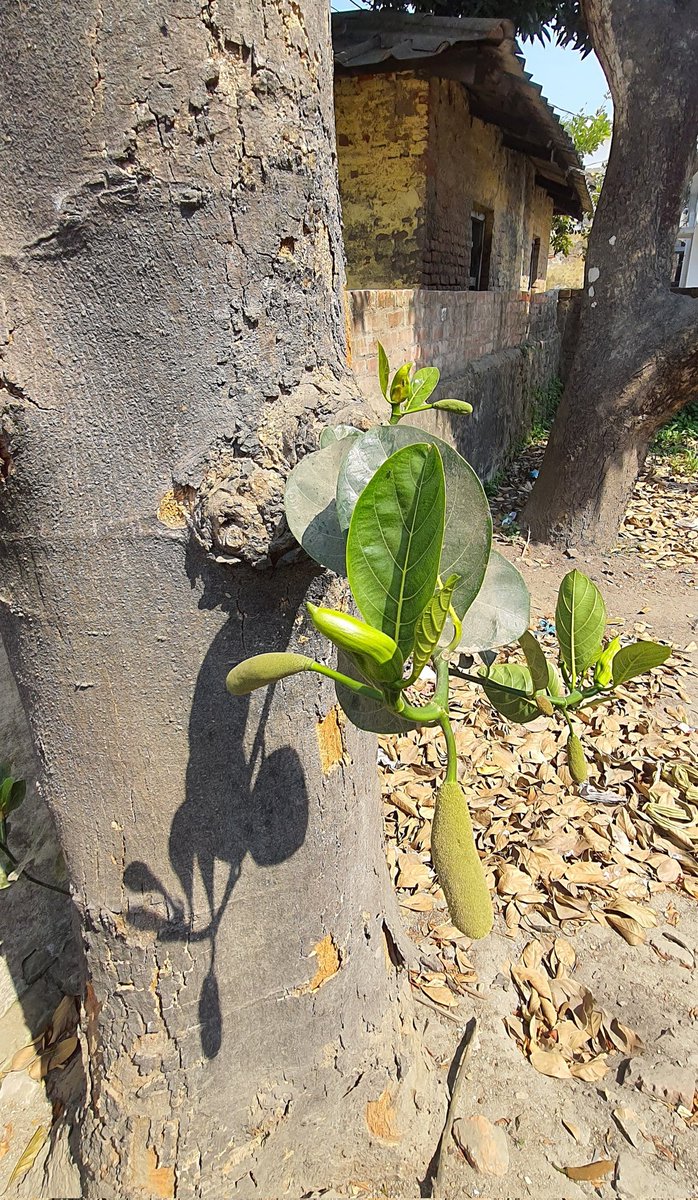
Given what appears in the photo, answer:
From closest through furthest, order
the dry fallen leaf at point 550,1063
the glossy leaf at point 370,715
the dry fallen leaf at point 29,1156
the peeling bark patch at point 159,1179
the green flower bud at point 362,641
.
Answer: the green flower bud at point 362,641, the glossy leaf at point 370,715, the peeling bark patch at point 159,1179, the dry fallen leaf at point 29,1156, the dry fallen leaf at point 550,1063

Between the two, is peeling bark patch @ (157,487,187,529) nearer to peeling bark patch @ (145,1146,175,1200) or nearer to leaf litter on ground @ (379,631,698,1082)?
peeling bark patch @ (145,1146,175,1200)

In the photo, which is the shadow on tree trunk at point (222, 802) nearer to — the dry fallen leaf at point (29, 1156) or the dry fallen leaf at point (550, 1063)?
the dry fallen leaf at point (29, 1156)

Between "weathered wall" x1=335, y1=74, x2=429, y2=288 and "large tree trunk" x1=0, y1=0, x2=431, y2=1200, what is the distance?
21.0ft

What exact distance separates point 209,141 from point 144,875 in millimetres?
935

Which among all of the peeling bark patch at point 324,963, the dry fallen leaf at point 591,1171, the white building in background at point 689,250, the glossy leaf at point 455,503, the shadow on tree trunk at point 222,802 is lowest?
the dry fallen leaf at point 591,1171

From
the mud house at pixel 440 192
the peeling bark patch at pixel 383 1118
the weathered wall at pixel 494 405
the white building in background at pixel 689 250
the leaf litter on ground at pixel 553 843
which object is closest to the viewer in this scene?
the peeling bark patch at pixel 383 1118

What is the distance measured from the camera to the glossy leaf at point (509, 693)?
2.91ft

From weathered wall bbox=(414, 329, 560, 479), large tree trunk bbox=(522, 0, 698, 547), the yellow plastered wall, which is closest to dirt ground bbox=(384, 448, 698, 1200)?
large tree trunk bbox=(522, 0, 698, 547)

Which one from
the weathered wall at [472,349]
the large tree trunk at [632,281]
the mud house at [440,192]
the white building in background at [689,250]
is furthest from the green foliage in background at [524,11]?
the white building in background at [689,250]

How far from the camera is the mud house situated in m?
5.04

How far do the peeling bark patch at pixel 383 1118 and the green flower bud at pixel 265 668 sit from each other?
1141 millimetres

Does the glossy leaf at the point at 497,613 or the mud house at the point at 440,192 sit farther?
Result: the mud house at the point at 440,192

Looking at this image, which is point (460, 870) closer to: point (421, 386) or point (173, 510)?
point (173, 510)

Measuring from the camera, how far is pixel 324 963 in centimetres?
121
